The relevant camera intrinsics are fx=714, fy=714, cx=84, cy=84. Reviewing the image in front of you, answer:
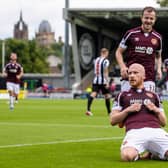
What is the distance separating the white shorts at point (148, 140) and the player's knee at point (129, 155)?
9 cm

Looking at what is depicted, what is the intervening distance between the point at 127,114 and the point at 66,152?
1402mm

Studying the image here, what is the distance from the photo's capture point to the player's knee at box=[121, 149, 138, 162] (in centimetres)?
914

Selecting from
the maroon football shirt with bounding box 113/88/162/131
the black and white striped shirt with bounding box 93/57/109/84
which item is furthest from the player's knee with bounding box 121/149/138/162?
the black and white striped shirt with bounding box 93/57/109/84

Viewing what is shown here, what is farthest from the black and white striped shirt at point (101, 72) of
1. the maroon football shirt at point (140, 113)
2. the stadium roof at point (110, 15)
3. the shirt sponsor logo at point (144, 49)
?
the stadium roof at point (110, 15)

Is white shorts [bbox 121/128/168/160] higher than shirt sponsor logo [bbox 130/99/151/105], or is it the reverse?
shirt sponsor logo [bbox 130/99/151/105]

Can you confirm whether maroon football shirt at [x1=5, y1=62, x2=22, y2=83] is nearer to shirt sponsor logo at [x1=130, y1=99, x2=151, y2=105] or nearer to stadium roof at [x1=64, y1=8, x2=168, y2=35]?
shirt sponsor logo at [x1=130, y1=99, x2=151, y2=105]

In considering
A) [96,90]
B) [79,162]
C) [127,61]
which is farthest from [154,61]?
[96,90]

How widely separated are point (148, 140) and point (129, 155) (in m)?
0.40

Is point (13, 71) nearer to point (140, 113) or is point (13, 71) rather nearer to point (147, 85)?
point (147, 85)

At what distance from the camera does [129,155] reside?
30.0ft

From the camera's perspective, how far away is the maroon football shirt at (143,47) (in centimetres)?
1226

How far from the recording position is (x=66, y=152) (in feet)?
34.4

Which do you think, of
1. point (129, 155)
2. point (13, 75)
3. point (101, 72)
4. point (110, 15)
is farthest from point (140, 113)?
point (110, 15)

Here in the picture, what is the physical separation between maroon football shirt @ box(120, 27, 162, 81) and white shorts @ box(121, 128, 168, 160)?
3.02 meters
